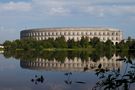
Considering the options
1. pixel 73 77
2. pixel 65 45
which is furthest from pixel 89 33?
pixel 73 77

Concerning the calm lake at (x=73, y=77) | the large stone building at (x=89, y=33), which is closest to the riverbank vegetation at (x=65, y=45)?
the large stone building at (x=89, y=33)

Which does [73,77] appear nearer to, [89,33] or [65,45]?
[65,45]

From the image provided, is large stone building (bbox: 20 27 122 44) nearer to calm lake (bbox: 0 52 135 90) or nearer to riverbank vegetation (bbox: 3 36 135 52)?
riverbank vegetation (bbox: 3 36 135 52)

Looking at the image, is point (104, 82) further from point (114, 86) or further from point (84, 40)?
point (84, 40)

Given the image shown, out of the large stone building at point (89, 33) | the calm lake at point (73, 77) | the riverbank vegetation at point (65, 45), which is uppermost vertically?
the calm lake at point (73, 77)

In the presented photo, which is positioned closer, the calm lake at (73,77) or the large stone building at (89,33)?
the calm lake at (73,77)

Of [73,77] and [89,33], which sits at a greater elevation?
[73,77]

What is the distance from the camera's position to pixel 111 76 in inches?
155

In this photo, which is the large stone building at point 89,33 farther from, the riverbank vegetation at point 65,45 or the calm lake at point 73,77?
the calm lake at point 73,77

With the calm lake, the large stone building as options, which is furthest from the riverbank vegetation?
the calm lake

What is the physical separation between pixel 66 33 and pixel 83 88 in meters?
91.0

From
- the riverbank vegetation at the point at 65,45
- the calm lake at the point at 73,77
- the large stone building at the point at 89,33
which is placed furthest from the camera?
the large stone building at the point at 89,33

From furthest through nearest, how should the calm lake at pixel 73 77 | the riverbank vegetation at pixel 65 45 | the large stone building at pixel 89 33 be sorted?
the large stone building at pixel 89 33
the riverbank vegetation at pixel 65 45
the calm lake at pixel 73 77

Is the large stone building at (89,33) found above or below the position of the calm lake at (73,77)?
below
